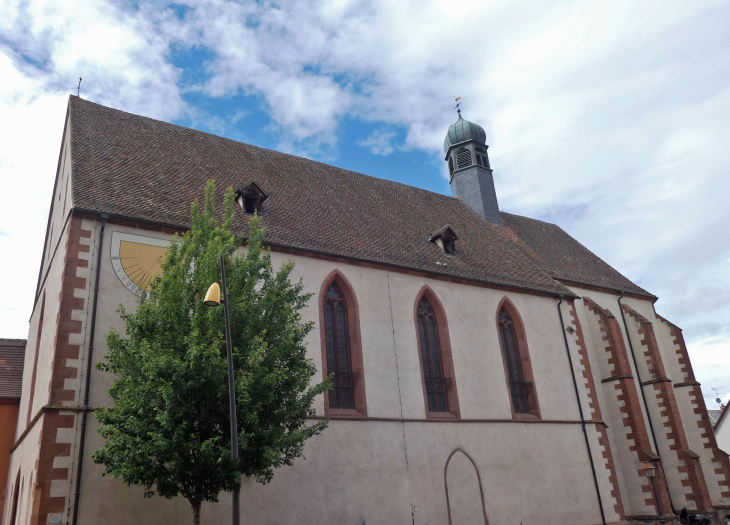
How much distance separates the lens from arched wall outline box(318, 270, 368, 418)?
13656 mm

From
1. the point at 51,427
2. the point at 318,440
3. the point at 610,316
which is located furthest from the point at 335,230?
the point at 610,316

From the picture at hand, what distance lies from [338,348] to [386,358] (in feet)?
3.95

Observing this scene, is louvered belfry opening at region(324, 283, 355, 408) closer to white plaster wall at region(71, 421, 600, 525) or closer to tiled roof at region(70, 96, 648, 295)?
white plaster wall at region(71, 421, 600, 525)

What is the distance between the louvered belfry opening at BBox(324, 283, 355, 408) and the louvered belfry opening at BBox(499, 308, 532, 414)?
506 centimetres

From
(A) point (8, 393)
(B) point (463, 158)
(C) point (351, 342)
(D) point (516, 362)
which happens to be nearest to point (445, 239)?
(D) point (516, 362)

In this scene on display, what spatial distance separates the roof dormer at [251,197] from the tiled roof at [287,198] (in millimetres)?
322

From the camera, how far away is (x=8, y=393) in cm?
1545

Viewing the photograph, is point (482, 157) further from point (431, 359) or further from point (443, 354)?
point (431, 359)

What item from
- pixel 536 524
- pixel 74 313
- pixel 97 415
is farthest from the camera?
pixel 536 524

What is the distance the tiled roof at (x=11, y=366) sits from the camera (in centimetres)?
1560

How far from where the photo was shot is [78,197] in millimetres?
12219

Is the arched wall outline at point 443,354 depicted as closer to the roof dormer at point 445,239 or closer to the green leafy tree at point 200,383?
the roof dormer at point 445,239

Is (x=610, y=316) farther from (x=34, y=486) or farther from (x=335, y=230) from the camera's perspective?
(x=34, y=486)

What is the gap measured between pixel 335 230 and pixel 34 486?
358 inches
